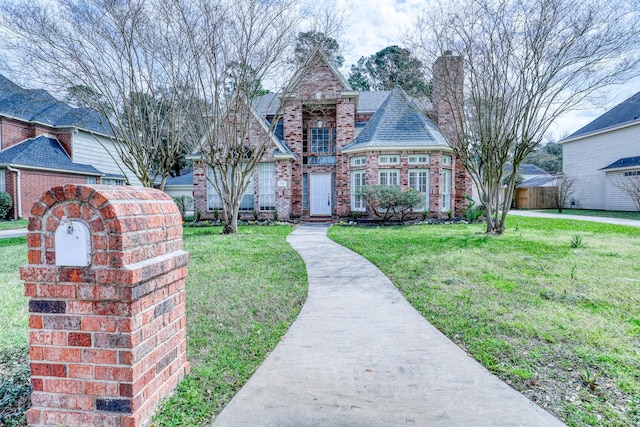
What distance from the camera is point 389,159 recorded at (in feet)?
53.2

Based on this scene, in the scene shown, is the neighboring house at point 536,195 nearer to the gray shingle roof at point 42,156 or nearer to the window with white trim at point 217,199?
the window with white trim at point 217,199

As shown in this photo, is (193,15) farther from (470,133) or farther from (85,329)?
(85,329)

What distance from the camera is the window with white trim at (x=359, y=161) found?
16.5 metres

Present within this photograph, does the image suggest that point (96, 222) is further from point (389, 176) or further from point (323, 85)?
point (323, 85)

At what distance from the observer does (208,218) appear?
17.4 m

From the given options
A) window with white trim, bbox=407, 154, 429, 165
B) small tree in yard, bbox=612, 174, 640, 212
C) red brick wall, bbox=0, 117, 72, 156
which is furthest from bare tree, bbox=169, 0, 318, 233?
small tree in yard, bbox=612, 174, 640, 212

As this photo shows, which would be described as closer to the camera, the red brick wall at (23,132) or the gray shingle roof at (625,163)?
the red brick wall at (23,132)

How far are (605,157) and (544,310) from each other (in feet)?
86.3

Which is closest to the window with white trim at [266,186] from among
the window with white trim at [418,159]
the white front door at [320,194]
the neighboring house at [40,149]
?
the white front door at [320,194]

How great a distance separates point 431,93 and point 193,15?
8349mm

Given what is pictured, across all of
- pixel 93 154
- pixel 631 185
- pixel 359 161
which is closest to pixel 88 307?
pixel 359 161

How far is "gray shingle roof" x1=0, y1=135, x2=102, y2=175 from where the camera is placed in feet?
57.6

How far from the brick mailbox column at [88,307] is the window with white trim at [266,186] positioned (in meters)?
15.0

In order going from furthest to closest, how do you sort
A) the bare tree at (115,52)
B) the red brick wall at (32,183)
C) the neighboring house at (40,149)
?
the red brick wall at (32,183), the neighboring house at (40,149), the bare tree at (115,52)
